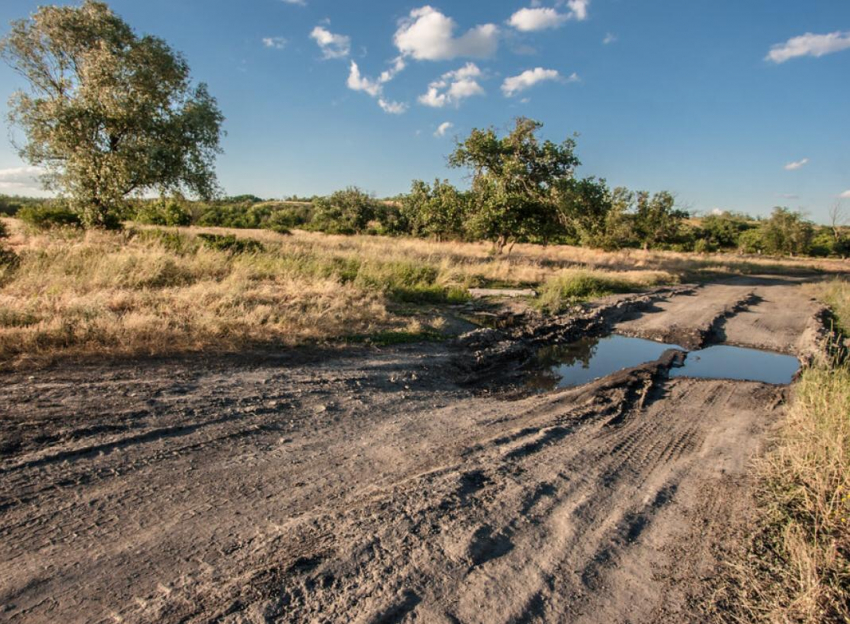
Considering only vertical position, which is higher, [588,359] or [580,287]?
[580,287]

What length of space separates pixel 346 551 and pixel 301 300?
6720mm

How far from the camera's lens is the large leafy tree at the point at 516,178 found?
73.4ft

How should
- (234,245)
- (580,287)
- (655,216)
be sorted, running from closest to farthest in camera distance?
(234,245) < (580,287) < (655,216)

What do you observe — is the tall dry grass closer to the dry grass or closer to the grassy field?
the grassy field

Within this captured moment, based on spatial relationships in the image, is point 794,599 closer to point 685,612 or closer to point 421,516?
point 685,612

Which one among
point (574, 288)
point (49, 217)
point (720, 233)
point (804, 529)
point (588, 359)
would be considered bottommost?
point (588, 359)

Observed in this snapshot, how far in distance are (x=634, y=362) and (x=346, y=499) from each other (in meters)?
7.21

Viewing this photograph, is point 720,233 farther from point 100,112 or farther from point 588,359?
point 100,112

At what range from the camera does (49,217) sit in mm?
14156

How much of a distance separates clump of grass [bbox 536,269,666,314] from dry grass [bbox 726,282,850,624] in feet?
25.7

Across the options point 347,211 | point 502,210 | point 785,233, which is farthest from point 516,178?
point 785,233

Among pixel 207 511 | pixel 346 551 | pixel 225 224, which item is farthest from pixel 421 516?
pixel 225 224

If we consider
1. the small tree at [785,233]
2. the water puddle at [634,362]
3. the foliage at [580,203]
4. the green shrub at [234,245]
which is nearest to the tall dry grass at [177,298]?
the green shrub at [234,245]

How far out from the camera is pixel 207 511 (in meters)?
2.94
